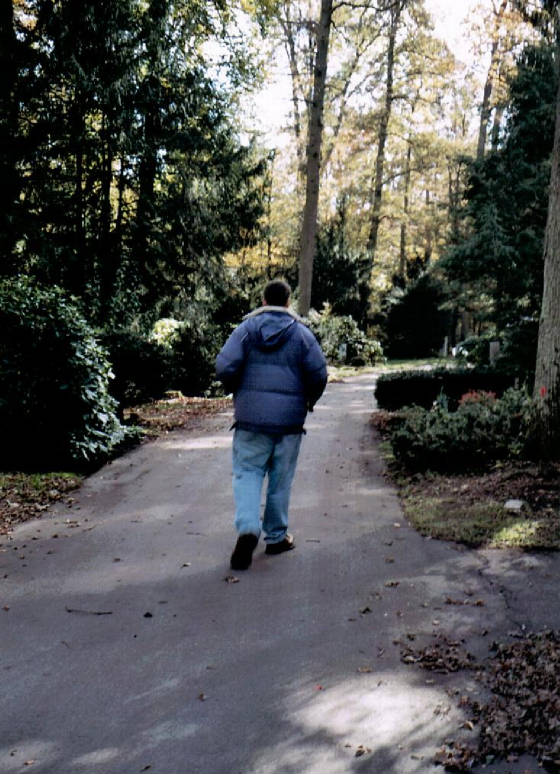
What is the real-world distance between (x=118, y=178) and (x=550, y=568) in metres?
12.4

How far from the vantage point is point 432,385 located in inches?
535

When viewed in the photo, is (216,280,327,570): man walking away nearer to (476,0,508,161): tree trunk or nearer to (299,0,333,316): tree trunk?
(476,0,508,161): tree trunk

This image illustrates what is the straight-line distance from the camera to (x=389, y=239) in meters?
45.8

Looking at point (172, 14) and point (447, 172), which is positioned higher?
point (447, 172)

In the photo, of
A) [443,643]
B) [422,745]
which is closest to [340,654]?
[443,643]

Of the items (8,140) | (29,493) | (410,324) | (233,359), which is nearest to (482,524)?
(233,359)

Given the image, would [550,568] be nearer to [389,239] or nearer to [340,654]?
[340,654]

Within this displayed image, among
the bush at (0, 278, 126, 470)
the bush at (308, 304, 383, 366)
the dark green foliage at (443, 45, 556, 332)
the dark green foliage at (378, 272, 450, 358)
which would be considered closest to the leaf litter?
the bush at (0, 278, 126, 470)

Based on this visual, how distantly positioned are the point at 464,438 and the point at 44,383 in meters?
4.96

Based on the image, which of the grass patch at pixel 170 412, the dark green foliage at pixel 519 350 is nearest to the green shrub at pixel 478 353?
the dark green foliage at pixel 519 350

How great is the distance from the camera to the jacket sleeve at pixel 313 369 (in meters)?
A: 5.37

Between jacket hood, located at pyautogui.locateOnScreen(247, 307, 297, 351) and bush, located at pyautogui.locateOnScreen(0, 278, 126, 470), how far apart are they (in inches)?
159

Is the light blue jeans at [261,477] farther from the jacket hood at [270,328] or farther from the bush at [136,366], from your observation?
the bush at [136,366]

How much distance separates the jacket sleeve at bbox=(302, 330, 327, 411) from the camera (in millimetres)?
5367
